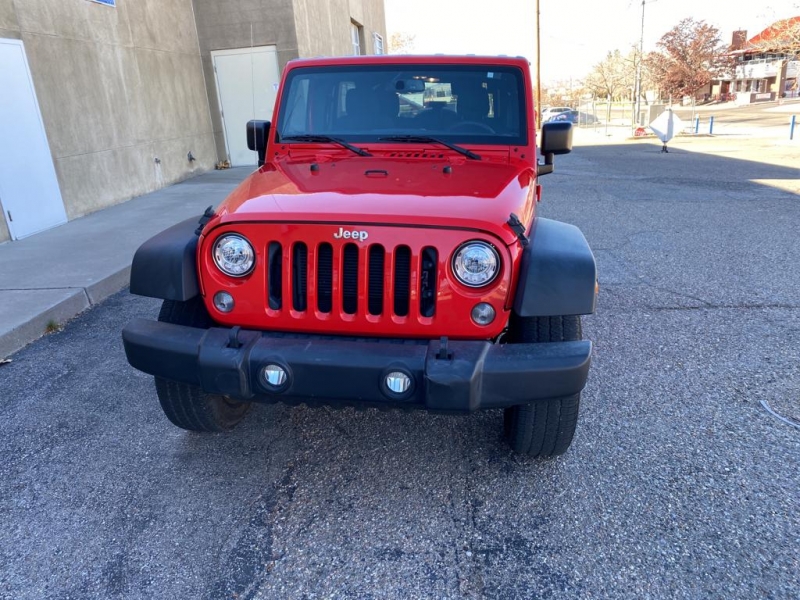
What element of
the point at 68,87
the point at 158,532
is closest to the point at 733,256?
the point at 158,532

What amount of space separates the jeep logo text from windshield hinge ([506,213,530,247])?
1.94 ft

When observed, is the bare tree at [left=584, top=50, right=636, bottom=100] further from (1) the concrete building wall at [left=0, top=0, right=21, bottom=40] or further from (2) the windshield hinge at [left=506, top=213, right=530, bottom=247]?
(2) the windshield hinge at [left=506, top=213, right=530, bottom=247]

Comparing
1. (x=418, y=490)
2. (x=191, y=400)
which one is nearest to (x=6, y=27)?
(x=191, y=400)

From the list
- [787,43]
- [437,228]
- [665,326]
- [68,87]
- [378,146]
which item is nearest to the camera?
[437,228]

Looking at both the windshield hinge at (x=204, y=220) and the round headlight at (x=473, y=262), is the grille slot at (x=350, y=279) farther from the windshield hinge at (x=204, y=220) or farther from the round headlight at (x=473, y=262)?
the windshield hinge at (x=204, y=220)

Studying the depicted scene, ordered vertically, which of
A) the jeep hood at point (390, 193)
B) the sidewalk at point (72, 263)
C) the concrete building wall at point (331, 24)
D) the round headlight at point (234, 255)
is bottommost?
the sidewalk at point (72, 263)

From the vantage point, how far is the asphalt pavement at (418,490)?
7.50ft

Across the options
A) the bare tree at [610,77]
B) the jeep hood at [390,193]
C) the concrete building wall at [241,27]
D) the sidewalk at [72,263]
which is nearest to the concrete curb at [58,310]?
the sidewalk at [72,263]

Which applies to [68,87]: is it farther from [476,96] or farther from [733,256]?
[733,256]

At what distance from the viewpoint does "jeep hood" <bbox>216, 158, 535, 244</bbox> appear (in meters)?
Answer: 2.46

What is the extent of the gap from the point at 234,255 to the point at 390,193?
725mm

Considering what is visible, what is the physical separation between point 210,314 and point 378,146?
1475 millimetres

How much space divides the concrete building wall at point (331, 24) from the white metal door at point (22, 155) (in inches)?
274

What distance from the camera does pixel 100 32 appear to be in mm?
9328
